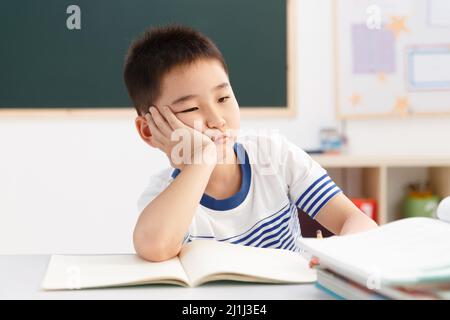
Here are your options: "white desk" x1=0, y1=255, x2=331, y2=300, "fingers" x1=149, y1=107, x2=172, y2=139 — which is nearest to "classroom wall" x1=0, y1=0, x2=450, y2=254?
"fingers" x1=149, y1=107, x2=172, y2=139

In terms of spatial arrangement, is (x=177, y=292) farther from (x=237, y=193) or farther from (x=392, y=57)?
(x=392, y=57)

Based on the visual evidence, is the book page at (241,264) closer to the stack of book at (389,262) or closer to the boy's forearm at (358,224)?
the stack of book at (389,262)

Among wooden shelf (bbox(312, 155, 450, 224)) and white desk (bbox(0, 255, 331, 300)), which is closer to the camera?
white desk (bbox(0, 255, 331, 300))

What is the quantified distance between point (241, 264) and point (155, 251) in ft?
0.52

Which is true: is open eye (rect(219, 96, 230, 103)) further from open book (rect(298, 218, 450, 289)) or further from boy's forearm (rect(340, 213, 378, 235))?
open book (rect(298, 218, 450, 289))

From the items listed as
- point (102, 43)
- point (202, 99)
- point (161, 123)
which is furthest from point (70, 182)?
point (202, 99)

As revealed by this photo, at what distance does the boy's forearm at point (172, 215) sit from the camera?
94cm

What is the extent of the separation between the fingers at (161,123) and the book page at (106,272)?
356 millimetres

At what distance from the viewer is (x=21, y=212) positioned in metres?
3.23

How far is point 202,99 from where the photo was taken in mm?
1184

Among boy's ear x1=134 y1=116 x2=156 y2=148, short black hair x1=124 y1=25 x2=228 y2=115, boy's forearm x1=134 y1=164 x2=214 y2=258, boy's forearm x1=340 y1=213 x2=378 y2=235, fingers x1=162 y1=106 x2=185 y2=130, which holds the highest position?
short black hair x1=124 y1=25 x2=228 y2=115

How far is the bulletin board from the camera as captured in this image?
10.8 ft

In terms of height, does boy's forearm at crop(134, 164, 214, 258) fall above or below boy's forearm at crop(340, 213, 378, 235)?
above

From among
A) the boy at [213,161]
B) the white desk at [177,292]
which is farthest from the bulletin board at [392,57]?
the white desk at [177,292]
